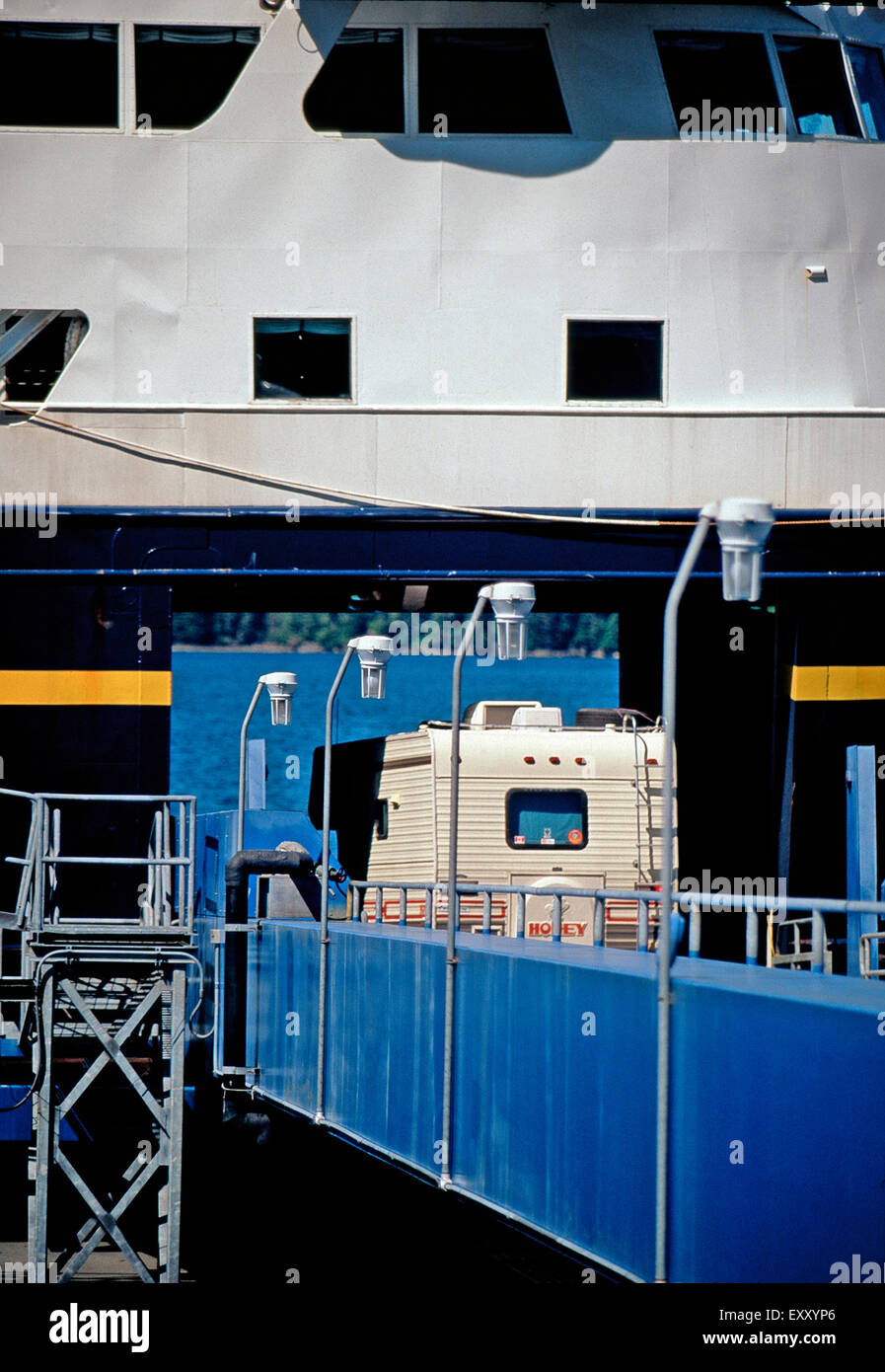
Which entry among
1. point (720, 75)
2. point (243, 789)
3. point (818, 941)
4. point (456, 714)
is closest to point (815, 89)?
point (720, 75)

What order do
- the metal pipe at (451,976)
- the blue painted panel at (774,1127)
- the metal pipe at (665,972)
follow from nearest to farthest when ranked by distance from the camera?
1. the blue painted panel at (774,1127)
2. the metal pipe at (665,972)
3. the metal pipe at (451,976)

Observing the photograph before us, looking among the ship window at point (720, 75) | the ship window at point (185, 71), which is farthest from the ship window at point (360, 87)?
the ship window at point (720, 75)

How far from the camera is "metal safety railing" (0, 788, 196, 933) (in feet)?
53.8

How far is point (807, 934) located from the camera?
21797mm

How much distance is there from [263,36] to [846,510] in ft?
28.2

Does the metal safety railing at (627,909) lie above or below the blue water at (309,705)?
below

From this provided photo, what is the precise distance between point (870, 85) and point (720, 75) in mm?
1937

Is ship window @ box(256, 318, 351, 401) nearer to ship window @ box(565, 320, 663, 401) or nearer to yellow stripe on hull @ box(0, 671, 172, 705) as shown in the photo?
ship window @ box(565, 320, 663, 401)

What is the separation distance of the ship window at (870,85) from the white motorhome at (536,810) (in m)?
7.69

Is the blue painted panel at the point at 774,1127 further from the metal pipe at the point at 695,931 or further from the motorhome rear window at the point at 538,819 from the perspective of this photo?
the motorhome rear window at the point at 538,819

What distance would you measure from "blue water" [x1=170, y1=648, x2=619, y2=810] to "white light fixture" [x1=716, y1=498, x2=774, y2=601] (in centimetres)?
8318

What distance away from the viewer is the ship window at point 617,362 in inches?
845

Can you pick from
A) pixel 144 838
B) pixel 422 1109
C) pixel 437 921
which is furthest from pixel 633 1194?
pixel 144 838

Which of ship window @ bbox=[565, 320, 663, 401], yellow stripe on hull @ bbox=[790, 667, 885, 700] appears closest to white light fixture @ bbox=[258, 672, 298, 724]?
ship window @ bbox=[565, 320, 663, 401]
